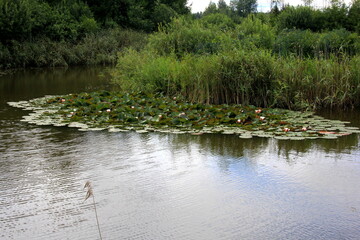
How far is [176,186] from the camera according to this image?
17.7 ft

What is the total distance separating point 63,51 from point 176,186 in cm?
2085

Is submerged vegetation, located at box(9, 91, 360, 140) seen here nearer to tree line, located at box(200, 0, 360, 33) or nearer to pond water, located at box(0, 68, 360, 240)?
pond water, located at box(0, 68, 360, 240)

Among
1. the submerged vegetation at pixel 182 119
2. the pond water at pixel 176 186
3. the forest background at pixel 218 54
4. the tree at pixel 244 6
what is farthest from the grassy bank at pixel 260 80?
the tree at pixel 244 6

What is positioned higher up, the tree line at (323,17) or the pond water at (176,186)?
the tree line at (323,17)

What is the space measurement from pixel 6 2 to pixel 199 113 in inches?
674

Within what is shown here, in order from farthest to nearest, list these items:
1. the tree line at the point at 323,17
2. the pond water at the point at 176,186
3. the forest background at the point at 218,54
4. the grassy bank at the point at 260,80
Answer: the tree line at the point at 323,17
the forest background at the point at 218,54
the grassy bank at the point at 260,80
the pond water at the point at 176,186

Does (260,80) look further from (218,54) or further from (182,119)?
(182,119)

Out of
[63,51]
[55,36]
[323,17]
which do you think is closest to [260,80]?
[323,17]

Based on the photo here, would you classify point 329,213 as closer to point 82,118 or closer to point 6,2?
point 82,118

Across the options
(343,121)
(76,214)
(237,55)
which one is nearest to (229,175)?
(76,214)

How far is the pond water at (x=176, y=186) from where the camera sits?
171 inches

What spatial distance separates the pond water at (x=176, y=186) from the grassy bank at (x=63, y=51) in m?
16.0

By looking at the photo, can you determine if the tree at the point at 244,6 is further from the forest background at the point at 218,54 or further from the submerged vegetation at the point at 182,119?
the submerged vegetation at the point at 182,119

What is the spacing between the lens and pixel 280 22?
76.0ft
